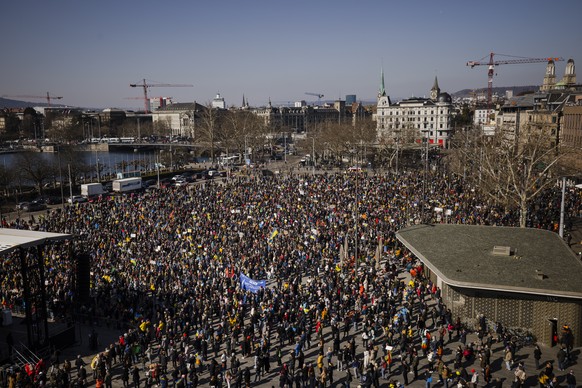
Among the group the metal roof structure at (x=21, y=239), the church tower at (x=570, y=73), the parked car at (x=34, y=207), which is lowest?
the parked car at (x=34, y=207)

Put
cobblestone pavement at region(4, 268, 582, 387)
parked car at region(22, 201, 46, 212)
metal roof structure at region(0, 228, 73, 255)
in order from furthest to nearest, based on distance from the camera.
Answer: parked car at region(22, 201, 46, 212) < metal roof structure at region(0, 228, 73, 255) < cobblestone pavement at region(4, 268, 582, 387)

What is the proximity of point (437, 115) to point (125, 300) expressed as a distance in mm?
113439

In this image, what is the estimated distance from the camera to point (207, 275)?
24.1 meters

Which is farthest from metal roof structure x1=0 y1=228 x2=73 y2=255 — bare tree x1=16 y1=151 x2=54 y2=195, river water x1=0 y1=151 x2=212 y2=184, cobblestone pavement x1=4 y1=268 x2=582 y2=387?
river water x1=0 y1=151 x2=212 y2=184

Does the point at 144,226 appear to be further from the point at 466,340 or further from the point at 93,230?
the point at 466,340

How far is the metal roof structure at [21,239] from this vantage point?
1764cm

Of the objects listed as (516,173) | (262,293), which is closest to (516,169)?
(516,173)

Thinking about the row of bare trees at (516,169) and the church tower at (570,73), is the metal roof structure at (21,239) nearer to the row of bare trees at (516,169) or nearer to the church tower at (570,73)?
the row of bare trees at (516,169)

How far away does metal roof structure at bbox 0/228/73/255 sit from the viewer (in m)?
17.6

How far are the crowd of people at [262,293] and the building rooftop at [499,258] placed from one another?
65.6 inches

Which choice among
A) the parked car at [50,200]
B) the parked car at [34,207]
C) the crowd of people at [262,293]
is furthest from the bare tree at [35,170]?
the crowd of people at [262,293]

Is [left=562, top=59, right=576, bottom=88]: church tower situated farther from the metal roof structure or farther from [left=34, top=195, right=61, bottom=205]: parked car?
the metal roof structure

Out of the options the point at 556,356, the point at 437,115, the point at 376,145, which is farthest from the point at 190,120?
the point at 556,356

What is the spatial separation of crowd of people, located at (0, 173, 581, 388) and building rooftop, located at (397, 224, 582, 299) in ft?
5.46
